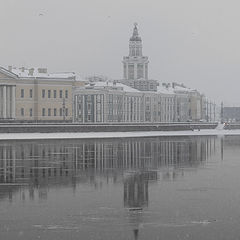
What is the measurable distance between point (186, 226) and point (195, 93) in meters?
157

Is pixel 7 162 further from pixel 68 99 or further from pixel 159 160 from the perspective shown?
pixel 68 99

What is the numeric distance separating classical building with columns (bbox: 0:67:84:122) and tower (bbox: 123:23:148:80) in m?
47.0

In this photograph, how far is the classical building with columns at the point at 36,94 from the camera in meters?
113

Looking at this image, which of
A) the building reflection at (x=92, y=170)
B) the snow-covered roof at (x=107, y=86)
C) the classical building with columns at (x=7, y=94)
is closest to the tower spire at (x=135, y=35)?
the snow-covered roof at (x=107, y=86)

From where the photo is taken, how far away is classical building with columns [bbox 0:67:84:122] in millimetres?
113375

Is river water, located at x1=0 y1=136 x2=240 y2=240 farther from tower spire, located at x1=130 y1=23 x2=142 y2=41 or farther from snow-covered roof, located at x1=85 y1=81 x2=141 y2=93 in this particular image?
tower spire, located at x1=130 y1=23 x2=142 y2=41

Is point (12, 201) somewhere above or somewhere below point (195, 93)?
below

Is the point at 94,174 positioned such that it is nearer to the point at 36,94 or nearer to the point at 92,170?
the point at 92,170

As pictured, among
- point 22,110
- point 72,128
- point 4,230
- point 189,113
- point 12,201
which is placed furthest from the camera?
point 189,113

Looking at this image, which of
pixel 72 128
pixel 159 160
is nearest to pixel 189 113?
pixel 72 128

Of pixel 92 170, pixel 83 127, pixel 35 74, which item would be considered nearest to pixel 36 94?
pixel 35 74

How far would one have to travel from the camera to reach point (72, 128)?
237ft

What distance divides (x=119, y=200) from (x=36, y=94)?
103114mm

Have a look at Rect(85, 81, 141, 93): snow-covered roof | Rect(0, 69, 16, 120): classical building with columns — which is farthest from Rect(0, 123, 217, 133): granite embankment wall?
Rect(85, 81, 141, 93): snow-covered roof
